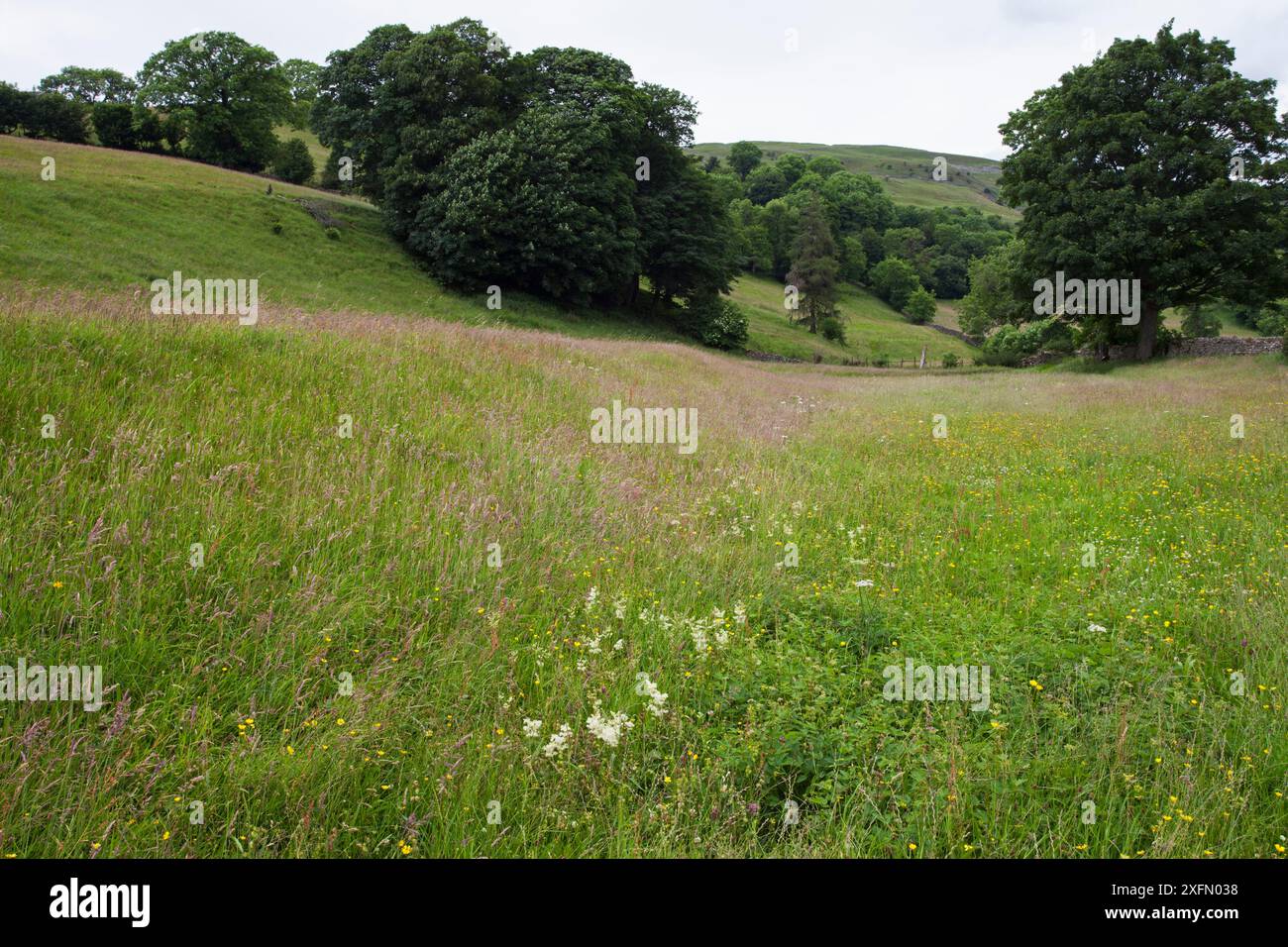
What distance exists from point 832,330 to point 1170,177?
34.5 meters

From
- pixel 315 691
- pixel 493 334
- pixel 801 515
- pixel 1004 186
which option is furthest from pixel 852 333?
pixel 315 691

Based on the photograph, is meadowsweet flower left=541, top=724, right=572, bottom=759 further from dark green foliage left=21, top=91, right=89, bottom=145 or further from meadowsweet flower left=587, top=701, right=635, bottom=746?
dark green foliage left=21, top=91, right=89, bottom=145

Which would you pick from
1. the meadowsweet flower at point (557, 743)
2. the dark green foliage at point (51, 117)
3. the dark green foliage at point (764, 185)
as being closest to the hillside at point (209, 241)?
the dark green foliage at point (51, 117)

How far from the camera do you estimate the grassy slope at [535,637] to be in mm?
2748

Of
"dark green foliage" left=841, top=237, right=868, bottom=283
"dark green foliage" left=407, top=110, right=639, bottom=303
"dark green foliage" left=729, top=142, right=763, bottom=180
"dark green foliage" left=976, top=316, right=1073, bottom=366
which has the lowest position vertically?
"dark green foliage" left=976, top=316, right=1073, bottom=366

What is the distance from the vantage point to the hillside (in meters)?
26.0

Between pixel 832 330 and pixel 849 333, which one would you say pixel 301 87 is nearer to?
pixel 832 330

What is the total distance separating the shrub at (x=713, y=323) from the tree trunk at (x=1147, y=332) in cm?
2497

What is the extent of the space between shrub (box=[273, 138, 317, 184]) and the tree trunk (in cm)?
6360

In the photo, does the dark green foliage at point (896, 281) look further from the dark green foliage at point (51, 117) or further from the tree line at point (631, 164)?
the dark green foliage at point (51, 117)

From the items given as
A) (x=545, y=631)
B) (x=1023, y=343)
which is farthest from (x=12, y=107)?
(x=1023, y=343)

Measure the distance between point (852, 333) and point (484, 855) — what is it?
259 feet

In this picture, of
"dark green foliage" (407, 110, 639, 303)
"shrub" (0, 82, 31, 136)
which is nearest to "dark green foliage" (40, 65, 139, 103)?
"shrub" (0, 82, 31, 136)

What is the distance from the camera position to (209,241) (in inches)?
1293
